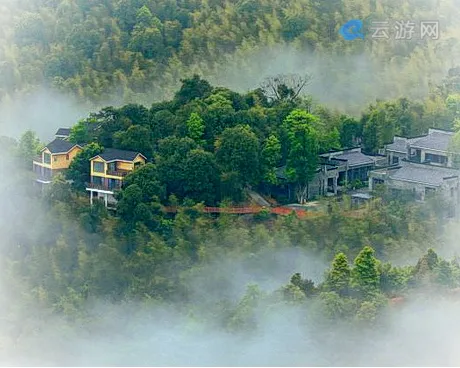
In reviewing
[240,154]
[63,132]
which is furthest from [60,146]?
[240,154]

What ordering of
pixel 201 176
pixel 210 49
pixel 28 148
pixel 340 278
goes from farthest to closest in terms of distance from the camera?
1. pixel 210 49
2. pixel 28 148
3. pixel 201 176
4. pixel 340 278

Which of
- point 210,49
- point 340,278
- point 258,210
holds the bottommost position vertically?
point 340,278

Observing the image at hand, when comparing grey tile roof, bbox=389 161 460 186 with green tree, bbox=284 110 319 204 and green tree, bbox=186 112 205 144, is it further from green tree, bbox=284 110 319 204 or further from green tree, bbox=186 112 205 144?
green tree, bbox=186 112 205 144

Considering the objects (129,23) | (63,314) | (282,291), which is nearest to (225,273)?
(282,291)

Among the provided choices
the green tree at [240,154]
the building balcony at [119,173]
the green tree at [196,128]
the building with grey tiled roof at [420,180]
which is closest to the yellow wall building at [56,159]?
the building balcony at [119,173]

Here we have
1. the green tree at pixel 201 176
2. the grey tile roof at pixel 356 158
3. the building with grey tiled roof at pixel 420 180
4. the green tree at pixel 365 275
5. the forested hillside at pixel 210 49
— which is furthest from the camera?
the forested hillside at pixel 210 49
